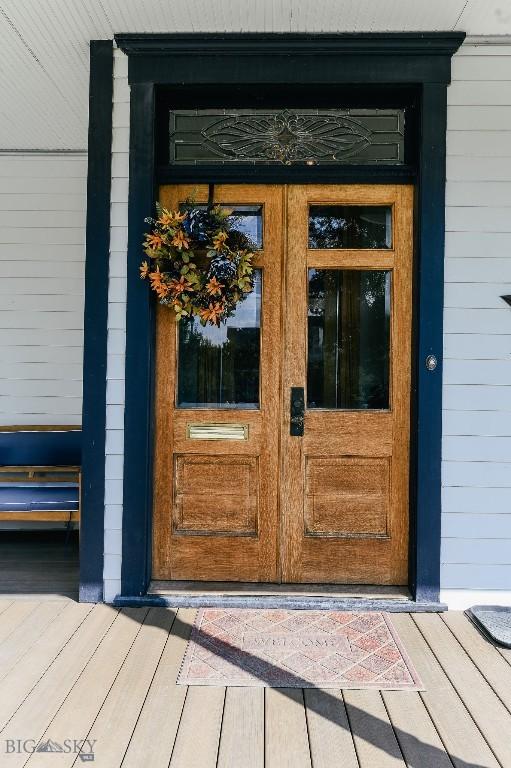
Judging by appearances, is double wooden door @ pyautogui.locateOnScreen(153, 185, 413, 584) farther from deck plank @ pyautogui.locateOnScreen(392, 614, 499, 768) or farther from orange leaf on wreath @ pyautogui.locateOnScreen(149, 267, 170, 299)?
deck plank @ pyautogui.locateOnScreen(392, 614, 499, 768)

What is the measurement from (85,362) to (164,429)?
0.54 meters

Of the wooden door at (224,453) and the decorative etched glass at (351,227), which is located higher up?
the decorative etched glass at (351,227)

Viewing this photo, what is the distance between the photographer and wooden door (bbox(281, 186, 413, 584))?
3.10 m

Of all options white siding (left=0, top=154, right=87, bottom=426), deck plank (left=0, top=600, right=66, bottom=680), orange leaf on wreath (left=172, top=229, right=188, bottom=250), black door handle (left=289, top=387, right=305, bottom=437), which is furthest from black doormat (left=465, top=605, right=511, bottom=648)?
white siding (left=0, top=154, right=87, bottom=426)

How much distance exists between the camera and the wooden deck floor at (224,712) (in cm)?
183

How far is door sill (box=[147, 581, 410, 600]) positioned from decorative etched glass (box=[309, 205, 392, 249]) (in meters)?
1.80

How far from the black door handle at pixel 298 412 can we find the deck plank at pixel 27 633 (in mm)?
1471

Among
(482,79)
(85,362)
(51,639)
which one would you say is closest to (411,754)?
(51,639)

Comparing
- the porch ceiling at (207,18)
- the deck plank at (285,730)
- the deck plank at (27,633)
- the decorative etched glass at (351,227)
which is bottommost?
the deck plank at (285,730)

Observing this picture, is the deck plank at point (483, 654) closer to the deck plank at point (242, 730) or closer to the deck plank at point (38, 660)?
the deck plank at point (242, 730)

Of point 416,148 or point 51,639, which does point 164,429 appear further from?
point 416,148

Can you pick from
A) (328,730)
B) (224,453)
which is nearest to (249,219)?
(224,453)

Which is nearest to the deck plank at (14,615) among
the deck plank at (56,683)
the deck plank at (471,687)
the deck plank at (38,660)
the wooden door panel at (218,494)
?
the deck plank at (38,660)

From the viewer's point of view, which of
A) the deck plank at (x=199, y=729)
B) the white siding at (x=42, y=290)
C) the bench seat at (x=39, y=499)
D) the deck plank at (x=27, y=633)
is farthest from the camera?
the white siding at (x=42, y=290)
